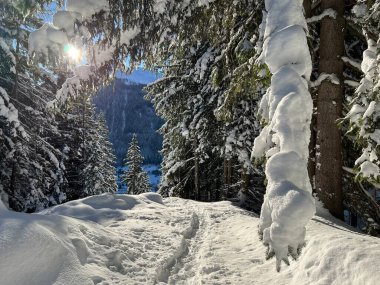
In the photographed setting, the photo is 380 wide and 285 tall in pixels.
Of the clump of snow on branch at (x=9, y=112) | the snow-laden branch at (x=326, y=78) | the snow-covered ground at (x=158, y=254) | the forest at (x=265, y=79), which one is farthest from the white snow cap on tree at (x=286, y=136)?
the clump of snow on branch at (x=9, y=112)

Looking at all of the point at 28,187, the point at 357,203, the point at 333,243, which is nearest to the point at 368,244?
the point at 333,243

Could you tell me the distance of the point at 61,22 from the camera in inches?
230

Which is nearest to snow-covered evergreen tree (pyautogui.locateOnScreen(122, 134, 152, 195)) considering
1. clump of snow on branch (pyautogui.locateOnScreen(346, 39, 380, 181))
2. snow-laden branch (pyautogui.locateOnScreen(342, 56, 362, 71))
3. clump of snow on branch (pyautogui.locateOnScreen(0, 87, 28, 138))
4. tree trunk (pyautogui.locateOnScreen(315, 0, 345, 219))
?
clump of snow on branch (pyautogui.locateOnScreen(0, 87, 28, 138))

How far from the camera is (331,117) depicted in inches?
304

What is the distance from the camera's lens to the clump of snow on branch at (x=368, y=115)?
568 centimetres

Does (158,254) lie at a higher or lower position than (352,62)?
lower

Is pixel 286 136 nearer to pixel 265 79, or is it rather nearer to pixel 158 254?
pixel 265 79

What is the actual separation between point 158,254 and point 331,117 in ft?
15.3

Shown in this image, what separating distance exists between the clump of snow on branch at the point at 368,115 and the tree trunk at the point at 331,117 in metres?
1.38

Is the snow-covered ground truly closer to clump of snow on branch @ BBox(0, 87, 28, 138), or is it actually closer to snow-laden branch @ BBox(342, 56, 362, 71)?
snow-laden branch @ BBox(342, 56, 362, 71)

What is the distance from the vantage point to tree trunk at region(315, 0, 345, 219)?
304 inches

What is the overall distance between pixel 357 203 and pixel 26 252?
7.70 meters

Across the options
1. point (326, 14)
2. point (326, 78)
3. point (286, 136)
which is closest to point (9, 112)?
point (326, 78)

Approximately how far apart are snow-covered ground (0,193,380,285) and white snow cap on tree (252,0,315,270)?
110 cm
